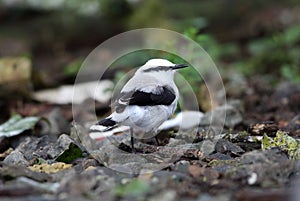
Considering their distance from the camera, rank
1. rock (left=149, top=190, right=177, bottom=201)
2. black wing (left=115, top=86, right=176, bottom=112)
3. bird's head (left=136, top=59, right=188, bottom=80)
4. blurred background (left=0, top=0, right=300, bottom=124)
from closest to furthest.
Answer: rock (left=149, top=190, right=177, bottom=201) → black wing (left=115, top=86, right=176, bottom=112) → bird's head (left=136, top=59, right=188, bottom=80) → blurred background (left=0, top=0, right=300, bottom=124)

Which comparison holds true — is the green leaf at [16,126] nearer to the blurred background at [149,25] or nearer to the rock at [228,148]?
the rock at [228,148]

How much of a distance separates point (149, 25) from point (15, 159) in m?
4.78

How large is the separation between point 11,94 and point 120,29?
10.7ft

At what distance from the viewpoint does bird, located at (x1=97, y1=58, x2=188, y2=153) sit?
368cm

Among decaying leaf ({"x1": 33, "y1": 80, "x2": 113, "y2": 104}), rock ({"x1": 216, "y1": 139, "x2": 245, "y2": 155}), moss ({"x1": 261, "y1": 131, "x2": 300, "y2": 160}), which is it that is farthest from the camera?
decaying leaf ({"x1": 33, "y1": 80, "x2": 113, "y2": 104})

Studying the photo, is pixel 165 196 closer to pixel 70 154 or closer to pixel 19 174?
pixel 19 174

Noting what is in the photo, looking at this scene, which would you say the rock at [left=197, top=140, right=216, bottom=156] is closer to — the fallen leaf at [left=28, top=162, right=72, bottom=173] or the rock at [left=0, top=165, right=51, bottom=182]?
the fallen leaf at [left=28, top=162, right=72, bottom=173]

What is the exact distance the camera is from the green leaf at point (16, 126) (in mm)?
4582

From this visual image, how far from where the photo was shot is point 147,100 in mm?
3723

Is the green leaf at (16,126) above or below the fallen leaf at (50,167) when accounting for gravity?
above

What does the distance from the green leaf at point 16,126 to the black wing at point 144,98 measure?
4.09ft

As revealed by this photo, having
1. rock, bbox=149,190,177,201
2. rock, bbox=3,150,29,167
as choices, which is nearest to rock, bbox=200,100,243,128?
rock, bbox=3,150,29,167

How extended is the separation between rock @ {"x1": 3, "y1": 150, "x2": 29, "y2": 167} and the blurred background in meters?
3.37

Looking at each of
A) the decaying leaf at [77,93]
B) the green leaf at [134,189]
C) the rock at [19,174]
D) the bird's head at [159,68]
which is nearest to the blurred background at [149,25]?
the decaying leaf at [77,93]
